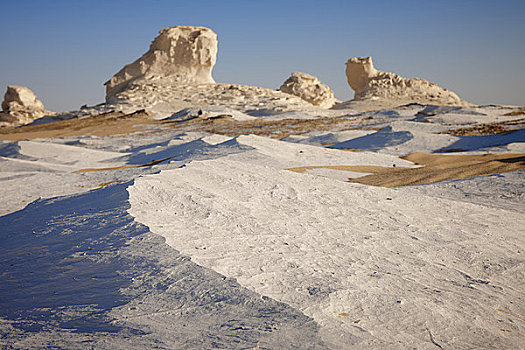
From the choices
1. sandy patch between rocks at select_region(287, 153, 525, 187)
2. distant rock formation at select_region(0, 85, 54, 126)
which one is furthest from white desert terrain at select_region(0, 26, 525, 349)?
distant rock formation at select_region(0, 85, 54, 126)

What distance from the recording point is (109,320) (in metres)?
1.96

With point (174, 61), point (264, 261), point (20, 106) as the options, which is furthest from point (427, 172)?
point (20, 106)

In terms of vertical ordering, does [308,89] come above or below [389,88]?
above

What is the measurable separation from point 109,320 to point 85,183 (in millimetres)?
6308

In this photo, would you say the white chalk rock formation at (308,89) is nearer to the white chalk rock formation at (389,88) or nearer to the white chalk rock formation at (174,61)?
the white chalk rock formation at (389,88)

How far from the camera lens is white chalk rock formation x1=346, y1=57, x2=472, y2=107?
39.5 meters

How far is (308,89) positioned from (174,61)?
14199 millimetres

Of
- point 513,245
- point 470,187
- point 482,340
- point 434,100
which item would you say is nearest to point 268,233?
point 482,340

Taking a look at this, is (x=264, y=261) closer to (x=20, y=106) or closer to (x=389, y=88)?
(x=389, y=88)

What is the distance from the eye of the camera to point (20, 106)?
136 feet

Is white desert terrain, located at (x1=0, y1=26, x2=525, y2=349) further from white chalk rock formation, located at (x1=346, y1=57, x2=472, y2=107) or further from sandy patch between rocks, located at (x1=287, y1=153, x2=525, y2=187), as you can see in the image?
white chalk rock formation, located at (x1=346, y1=57, x2=472, y2=107)

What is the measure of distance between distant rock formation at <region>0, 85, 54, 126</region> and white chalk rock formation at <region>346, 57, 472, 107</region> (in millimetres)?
32299

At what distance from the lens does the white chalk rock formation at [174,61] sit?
40.5 meters

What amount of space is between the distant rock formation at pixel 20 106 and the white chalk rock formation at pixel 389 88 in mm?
32299
